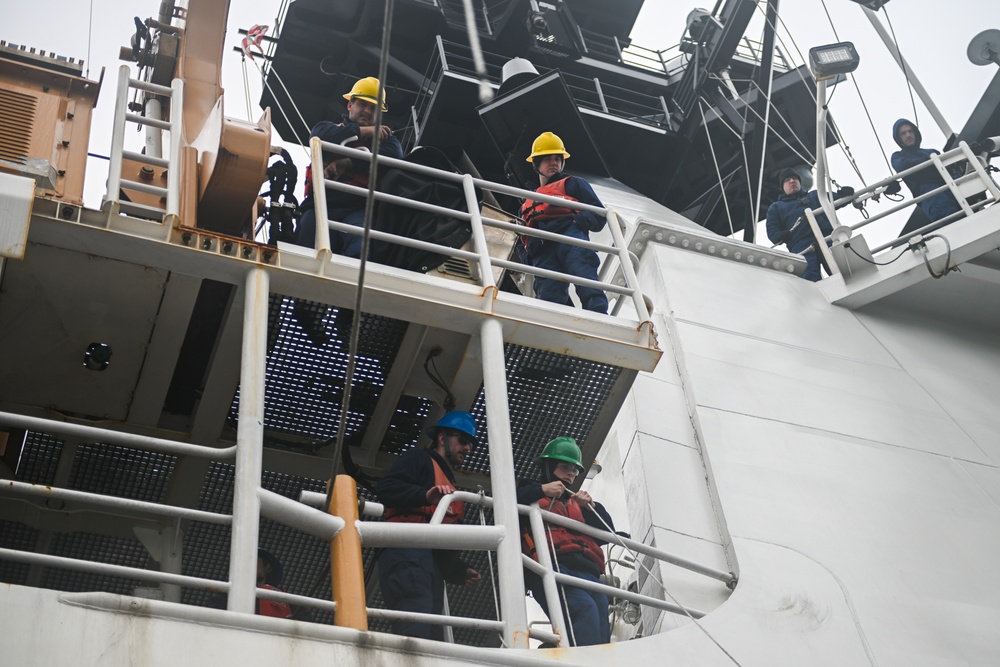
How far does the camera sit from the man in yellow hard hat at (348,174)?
319 inches

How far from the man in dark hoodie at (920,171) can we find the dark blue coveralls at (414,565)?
8.39m

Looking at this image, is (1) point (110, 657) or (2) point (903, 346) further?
(2) point (903, 346)

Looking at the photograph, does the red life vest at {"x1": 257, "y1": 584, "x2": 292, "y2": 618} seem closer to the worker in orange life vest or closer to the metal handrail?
the worker in orange life vest

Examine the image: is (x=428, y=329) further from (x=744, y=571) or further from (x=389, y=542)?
(x=744, y=571)

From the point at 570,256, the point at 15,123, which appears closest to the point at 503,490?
the point at 570,256

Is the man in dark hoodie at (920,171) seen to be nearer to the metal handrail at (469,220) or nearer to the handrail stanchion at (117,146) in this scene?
the metal handrail at (469,220)

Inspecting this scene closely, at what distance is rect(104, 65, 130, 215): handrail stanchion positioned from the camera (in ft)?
22.7

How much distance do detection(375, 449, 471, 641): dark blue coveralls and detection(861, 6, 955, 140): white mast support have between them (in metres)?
9.70

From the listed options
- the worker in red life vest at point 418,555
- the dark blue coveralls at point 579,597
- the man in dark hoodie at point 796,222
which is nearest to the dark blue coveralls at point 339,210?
the worker in red life vest at point 418,555

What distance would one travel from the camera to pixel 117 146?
23.4 ft

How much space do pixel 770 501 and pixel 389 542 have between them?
13.3 feet

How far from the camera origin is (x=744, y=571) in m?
8.21

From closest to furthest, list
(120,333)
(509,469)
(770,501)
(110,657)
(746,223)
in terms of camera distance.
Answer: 1. (110,657)
2. (509,469)
3. (120,333)
4. (770,501)
5. (746,223)

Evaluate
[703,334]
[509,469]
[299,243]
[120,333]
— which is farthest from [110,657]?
[703,334]
